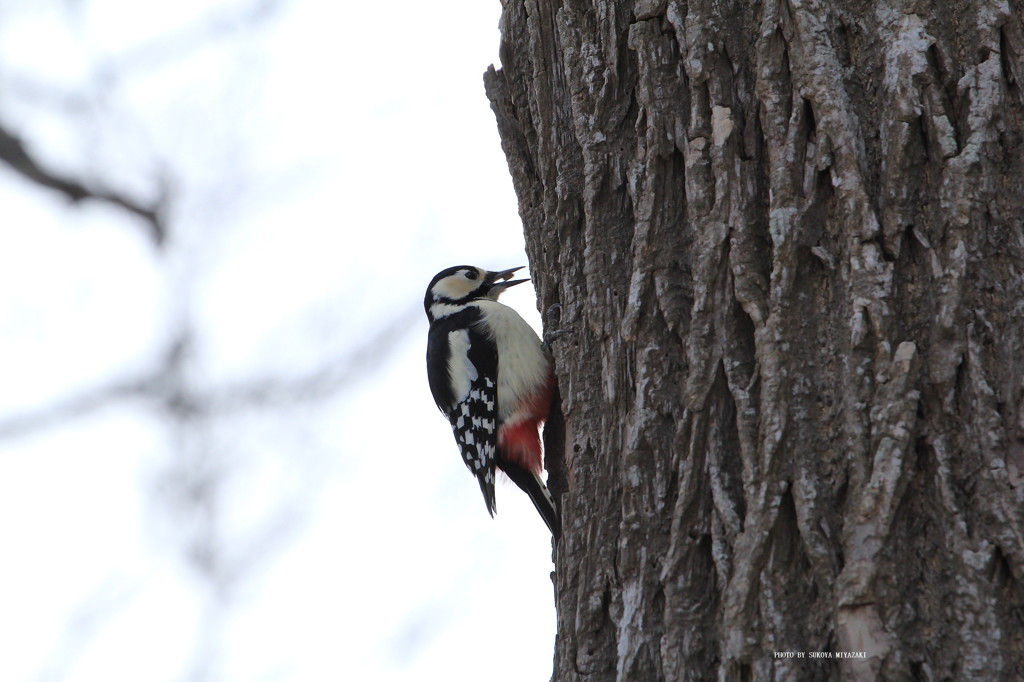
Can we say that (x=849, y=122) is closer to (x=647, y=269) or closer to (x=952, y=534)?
(x=647, y=269)

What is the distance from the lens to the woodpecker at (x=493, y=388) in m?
3.65

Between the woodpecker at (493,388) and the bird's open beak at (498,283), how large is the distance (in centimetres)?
3

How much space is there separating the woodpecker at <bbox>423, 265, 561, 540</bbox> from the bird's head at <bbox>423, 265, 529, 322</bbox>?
49mm

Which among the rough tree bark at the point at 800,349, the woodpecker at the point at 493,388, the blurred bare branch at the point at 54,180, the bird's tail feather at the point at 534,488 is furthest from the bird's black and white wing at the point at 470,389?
the rough tree bark at the point at 800,349

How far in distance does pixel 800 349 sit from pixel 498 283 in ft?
9.04

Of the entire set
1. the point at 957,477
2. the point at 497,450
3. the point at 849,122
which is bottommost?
the point at 497,450

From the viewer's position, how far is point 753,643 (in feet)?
5.80

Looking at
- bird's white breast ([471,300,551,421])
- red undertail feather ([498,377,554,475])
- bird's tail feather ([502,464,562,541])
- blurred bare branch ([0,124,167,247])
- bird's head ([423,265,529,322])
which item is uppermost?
blurred bare branch ([0,124,167,247])

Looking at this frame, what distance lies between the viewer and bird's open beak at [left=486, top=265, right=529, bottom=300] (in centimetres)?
456

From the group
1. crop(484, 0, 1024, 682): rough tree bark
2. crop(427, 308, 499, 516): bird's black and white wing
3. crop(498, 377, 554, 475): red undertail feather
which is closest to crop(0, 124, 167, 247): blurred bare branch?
crop(427, 308, 499, 516): bird's black and white wing

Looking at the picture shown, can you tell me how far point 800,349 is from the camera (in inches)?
75.2

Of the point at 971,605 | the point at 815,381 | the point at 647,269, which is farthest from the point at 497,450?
the point at 971,605

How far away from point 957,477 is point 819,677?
0.41 metres

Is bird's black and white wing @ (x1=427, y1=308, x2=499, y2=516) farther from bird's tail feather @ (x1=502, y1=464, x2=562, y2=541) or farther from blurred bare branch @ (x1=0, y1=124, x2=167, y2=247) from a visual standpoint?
blurred bare branch @ (x1=0, y1=124, x2=167, y2=247)
